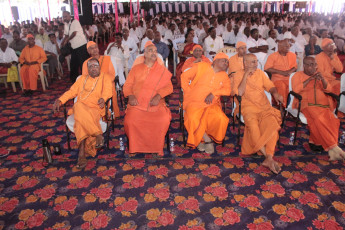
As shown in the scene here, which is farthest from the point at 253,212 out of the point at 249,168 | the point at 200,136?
the point at 200,136

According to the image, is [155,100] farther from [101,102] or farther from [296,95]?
[296,95]

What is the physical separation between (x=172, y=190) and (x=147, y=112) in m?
1.05

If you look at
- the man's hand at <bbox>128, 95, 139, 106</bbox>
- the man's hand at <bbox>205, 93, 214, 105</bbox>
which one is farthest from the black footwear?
the man's hand at <bbox>128, 95, 139, 106</bbox>

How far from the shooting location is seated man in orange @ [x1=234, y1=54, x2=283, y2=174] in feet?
9.76

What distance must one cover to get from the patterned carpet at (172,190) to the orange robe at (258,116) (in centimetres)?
27

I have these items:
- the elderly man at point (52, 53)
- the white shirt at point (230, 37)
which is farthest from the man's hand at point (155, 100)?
the white shirt at point (230, 37)

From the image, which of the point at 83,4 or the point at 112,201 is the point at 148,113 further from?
the point at 83,4

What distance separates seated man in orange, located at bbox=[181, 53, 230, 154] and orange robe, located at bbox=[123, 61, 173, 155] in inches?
11.1

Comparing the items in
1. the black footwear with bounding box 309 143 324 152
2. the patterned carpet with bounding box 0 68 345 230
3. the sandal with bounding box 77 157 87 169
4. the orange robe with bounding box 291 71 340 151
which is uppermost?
the orange robe with bounding box 291 71 340 151

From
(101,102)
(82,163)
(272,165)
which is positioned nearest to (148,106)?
(101,102)

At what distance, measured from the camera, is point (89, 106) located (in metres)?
3.29

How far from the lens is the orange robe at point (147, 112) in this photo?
322 centimetres

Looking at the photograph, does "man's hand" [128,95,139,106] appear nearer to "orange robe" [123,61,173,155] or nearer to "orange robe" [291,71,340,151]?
"orange robe" [123,61,173,155]

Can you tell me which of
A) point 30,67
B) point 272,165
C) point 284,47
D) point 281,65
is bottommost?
point 272,165
